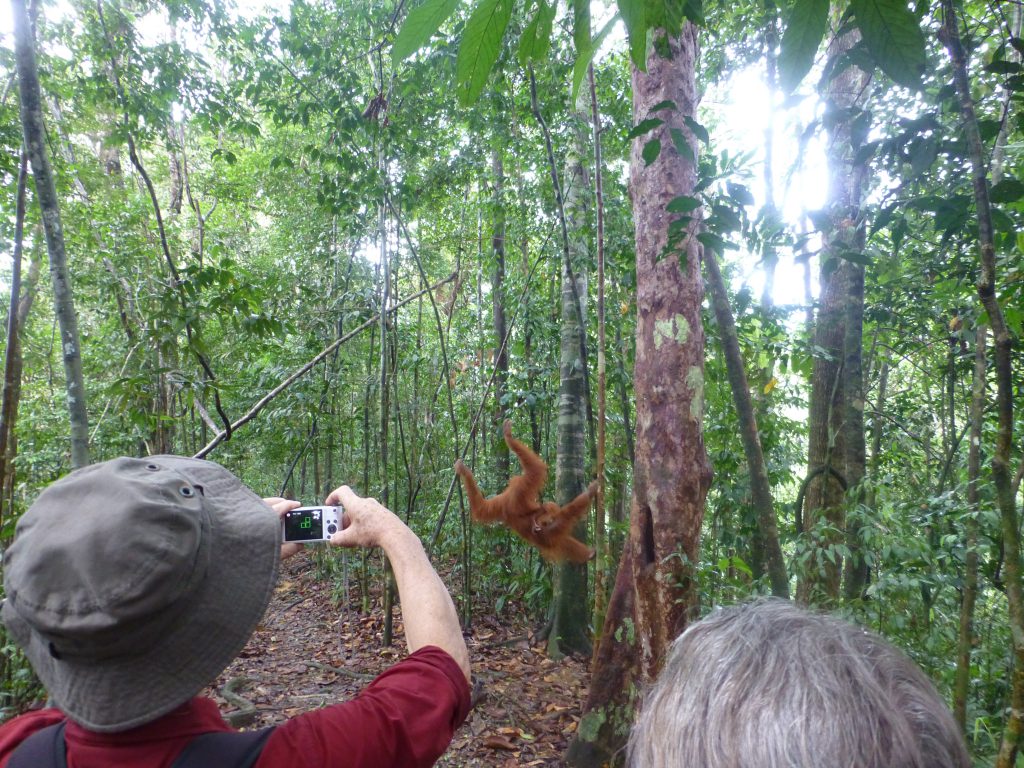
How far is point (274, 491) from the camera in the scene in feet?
38.0

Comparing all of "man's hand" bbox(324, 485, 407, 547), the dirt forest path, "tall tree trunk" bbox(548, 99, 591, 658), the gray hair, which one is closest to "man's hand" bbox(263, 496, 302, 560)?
"man's hand" bbox(324, 485, 407, 547)

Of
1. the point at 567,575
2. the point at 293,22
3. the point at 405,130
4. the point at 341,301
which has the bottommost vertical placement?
the point at 567,575

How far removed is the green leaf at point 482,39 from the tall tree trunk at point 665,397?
85.7 inches

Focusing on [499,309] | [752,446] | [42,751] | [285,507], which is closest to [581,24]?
[285,507]

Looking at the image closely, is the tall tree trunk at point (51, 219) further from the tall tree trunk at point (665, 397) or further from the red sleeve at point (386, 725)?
the tall tree trunk at point (665, 397)

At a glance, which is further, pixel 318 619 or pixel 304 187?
pixel 304 187

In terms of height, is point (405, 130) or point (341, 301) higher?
point (405, 130)

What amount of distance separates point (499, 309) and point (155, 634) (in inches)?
263

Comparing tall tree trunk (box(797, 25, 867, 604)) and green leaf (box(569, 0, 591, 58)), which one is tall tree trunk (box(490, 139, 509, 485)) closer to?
tall tree trunk (box(797, 25, 867, 604))

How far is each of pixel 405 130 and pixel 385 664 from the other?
4942 mm

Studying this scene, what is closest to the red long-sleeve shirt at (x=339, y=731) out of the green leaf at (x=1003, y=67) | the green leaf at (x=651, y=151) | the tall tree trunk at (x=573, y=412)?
the green leaf at (x=651, y=151)

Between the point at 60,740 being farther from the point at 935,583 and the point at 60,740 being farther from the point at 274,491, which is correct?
the point at 274,491

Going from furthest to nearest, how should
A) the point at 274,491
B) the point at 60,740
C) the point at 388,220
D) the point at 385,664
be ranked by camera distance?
the point at 274,491
the point at 388,220
the point at 385,664
the point at 60,740

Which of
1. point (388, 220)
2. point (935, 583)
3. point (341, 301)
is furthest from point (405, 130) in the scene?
point (935, 583)
